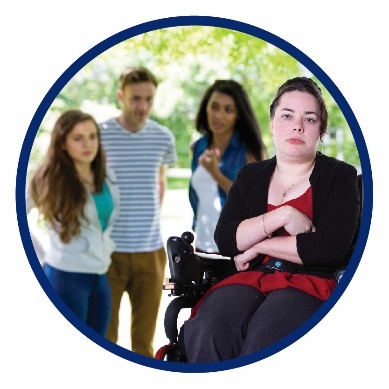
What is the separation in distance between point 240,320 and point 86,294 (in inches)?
28.0

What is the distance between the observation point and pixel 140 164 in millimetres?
2631

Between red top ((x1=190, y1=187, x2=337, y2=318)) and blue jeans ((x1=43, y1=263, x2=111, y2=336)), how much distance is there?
1.66ft

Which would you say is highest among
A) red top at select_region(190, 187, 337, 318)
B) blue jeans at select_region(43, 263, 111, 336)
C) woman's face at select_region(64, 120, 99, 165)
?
woman's face at select_region(64, 120, 99, 165)

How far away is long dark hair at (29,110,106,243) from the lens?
2.62m

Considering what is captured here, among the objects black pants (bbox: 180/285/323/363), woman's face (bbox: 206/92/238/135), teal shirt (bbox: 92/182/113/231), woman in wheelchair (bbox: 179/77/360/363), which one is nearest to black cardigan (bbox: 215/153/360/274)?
woman in wheelchair (bbox: 179/77/360/363)

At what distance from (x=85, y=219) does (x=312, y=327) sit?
810 millimetres

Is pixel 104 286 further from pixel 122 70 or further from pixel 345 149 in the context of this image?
pixel 345 149

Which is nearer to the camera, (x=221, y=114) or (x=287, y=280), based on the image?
(x=287, y=280)

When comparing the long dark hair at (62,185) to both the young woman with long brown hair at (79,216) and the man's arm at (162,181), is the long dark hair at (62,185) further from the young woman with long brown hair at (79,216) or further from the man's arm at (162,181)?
the man's arm at (162,181)

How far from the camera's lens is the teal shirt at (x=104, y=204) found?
2656 mm

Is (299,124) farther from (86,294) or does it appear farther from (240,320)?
(86,294)

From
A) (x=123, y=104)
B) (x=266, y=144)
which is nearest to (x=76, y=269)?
(x=123, y=104)

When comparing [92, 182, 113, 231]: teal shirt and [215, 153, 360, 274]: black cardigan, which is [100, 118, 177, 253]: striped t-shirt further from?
[215, 153, 360, 274]: black cardigan

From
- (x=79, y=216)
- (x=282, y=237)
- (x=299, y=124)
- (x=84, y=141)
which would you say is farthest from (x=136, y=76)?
(x=282, y=237)
